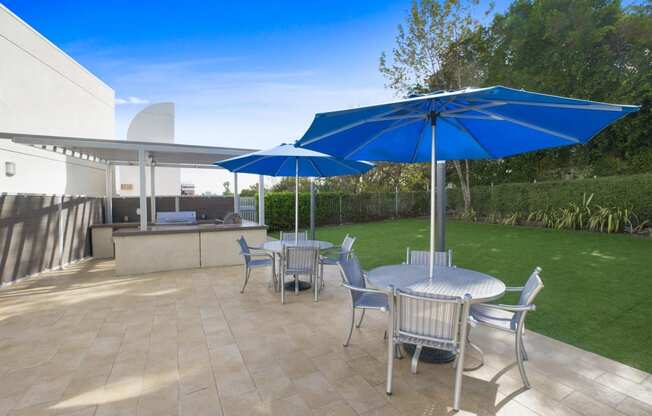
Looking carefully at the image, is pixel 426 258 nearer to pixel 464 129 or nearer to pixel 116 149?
pixel 464 129

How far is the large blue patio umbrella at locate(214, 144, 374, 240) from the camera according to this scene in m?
5.26

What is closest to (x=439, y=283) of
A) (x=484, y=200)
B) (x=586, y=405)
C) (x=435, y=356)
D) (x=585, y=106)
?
(x=435, y=356)

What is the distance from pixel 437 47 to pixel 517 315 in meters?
14.3

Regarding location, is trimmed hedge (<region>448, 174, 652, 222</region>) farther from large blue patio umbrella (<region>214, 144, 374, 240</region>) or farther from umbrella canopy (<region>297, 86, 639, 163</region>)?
large blue patio umbrella (<region>214, 144, 374, 240</region>)

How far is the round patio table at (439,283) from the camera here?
8.32ft

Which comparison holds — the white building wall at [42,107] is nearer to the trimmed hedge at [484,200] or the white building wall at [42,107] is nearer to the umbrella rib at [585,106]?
the trimmed hedge at [484,200]

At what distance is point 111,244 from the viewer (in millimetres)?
8156

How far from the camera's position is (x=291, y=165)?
5.91m

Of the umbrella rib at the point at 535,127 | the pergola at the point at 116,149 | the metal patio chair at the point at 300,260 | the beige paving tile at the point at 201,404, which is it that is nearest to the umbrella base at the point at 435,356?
the beige paving tile at the point at 201,404

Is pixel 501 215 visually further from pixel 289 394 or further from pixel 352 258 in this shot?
pixel 289 394

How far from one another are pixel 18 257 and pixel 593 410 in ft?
26.4

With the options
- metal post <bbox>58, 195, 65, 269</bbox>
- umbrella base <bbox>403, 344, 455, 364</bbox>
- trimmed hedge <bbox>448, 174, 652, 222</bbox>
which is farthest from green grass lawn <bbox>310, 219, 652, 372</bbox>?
metal post <bbox>58, 195, 65, 269</bbox>

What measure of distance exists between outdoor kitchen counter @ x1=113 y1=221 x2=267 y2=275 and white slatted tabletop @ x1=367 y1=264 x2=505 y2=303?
475cm

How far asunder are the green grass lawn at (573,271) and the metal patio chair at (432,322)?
1.88m
